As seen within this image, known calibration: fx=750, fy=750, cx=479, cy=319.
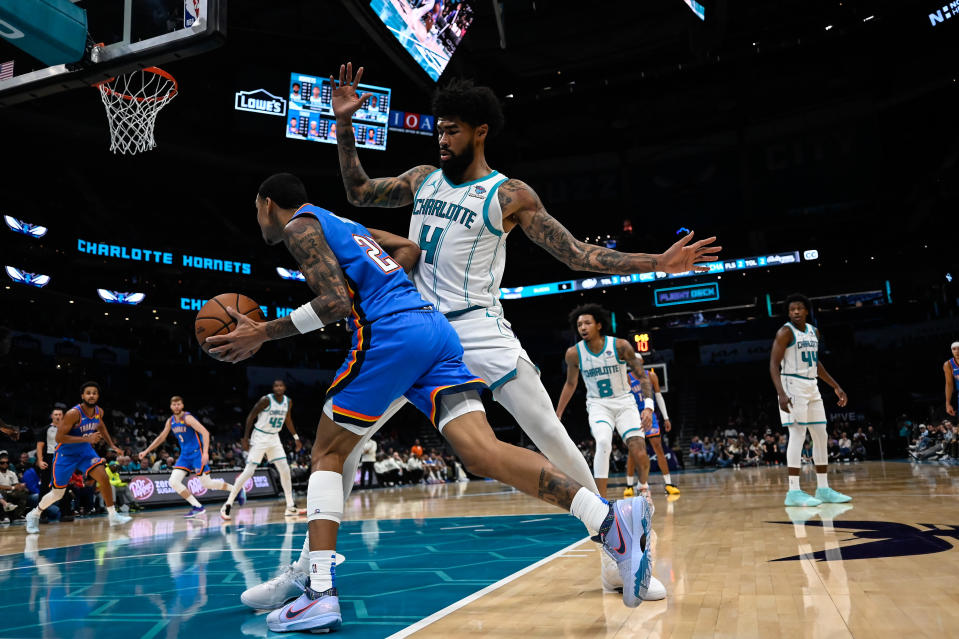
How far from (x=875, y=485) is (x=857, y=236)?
62.4 ft

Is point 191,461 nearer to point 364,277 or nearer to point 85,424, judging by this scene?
point 85,424

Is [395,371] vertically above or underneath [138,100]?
underneath

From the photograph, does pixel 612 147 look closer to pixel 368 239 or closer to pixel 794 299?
pixel 794 299

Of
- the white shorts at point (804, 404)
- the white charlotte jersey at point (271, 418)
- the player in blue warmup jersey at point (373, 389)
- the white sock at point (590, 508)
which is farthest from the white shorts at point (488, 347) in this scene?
the white charlotte jersey at point (271, 418)

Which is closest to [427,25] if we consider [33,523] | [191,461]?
[191,461]

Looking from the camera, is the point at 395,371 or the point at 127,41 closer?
the point at 395,371

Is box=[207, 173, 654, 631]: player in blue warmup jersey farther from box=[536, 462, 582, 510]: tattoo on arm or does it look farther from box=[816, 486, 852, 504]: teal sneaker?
box=[816, 486, 852, 504]: teal sneaker

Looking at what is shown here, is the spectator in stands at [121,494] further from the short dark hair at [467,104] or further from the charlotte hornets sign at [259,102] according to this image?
the charlotte hornets sign at [259,102]

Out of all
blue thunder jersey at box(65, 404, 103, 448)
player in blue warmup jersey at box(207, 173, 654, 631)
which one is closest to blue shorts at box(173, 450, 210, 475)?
blue thunder jersey at box(65, 404, 103, 448)

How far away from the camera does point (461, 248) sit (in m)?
3.52

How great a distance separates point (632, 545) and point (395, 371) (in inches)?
44.5

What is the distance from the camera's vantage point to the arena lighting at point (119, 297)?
24703 millimetres

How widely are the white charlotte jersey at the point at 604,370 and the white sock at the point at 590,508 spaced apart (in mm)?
5426

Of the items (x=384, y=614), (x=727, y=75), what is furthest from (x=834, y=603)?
(x=727, y=75)
